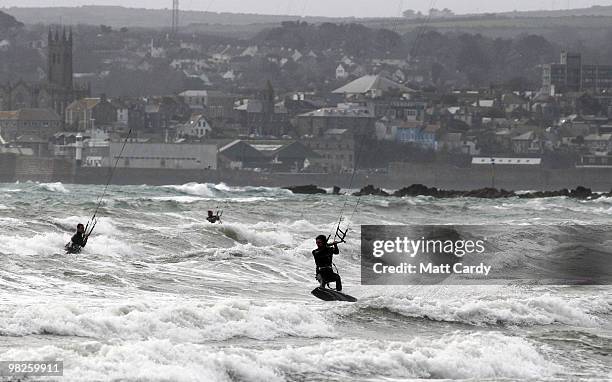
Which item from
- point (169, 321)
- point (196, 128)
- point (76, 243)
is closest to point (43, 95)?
point (196, 128)

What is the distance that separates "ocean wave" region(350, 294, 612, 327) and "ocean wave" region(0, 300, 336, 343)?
3.93 ft

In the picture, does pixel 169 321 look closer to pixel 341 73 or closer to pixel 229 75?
pixel 341 73

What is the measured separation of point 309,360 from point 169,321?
1.81m

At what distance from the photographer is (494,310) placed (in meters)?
15.8

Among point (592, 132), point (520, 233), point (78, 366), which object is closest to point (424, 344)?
point (78, 366)

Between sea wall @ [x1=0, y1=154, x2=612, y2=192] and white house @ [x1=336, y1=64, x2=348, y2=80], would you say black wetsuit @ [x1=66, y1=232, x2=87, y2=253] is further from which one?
white house @ [x1=336, y1=64, x2=348, y2=80]

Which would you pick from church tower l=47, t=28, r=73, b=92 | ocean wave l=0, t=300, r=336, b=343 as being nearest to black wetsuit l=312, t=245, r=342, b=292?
ocean wave l=0, t=300, r=336, b=343

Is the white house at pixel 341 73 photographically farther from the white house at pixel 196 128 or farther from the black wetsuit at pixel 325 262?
the black wetsuit at pixel 325 262

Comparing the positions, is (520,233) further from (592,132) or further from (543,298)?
(592,132)

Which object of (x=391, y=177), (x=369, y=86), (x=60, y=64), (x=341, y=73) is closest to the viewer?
(x=391, y=177)

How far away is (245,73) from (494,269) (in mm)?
147315

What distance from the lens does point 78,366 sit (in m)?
11.2

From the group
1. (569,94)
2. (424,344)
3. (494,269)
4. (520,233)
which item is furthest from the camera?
(569,94)

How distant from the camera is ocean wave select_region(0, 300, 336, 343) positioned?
511 inches
